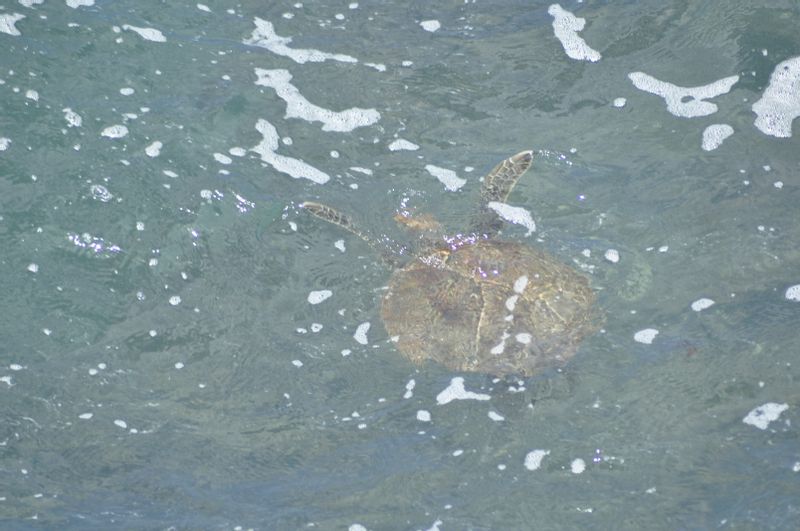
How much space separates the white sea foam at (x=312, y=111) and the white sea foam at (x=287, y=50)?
0.27 m

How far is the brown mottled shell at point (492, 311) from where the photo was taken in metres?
4.80

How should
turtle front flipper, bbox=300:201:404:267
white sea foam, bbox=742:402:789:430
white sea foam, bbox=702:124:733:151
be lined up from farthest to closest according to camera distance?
white sea foam, bbox=702:124:733:151 → turtle front flipper, bbox=300:201:404:267 → white sea foam, bbox=742:402:789:430

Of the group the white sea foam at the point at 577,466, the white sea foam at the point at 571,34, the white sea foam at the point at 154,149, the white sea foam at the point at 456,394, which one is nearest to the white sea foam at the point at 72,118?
the white sea foam at the point at 154,149

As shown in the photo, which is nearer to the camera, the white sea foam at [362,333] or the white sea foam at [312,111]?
the white sea foam at [362,333]

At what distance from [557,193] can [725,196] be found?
1303 mm

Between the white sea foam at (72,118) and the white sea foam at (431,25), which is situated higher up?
the white sea foam at (431,25)

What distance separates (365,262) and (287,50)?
2.33 metres

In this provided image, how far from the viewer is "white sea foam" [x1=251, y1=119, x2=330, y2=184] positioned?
227 inches

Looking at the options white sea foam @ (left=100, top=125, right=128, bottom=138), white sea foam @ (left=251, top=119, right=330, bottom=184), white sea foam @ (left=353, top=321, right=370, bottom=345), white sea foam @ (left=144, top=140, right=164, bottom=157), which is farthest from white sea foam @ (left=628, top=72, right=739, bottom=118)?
white sea foam @ (left=100, top=125, right=128, bottom=138)

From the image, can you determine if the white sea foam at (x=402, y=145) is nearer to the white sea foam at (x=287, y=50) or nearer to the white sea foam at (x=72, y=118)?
the white sea foam at (x=287, y=50)

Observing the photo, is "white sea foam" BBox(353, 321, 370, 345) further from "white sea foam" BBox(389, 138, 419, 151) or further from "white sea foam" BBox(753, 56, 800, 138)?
"white sea foam" BBox(753, 56, 800, 138)

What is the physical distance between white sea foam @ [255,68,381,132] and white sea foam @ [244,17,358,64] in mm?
272

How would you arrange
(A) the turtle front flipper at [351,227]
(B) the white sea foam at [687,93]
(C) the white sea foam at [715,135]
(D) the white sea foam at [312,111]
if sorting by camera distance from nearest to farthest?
(A) the turtle front flipper at [351,227]
(C) the white sea foam at [715,135]
(B) the white sea foam at [687,93]
(D) the white sea foam at [312,111]

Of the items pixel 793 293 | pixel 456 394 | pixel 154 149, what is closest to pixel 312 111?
pixel 154 149
